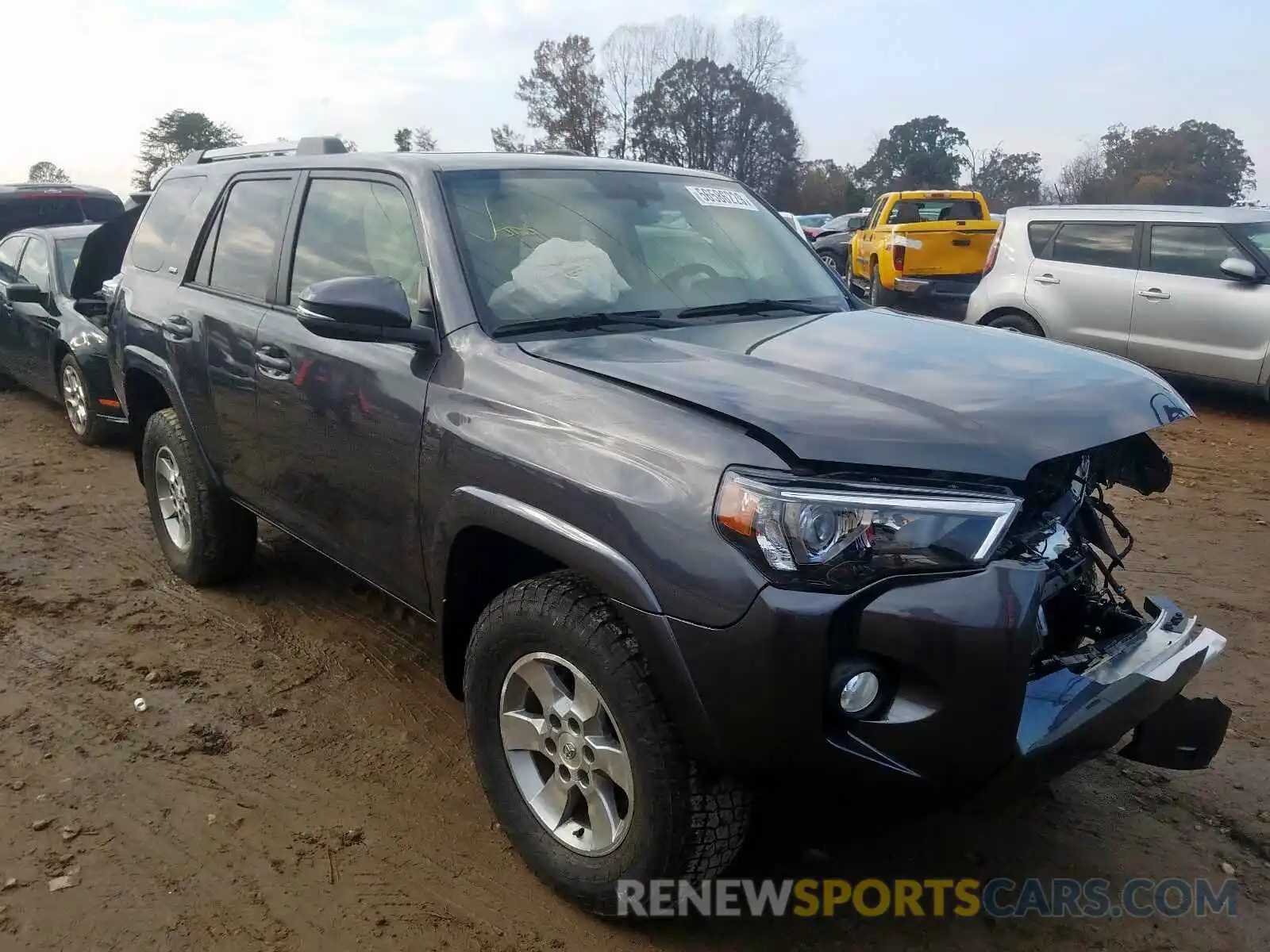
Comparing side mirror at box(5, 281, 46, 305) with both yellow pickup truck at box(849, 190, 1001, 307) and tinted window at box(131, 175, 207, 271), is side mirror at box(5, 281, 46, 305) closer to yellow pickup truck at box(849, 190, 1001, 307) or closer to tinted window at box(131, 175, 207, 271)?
tinted window at box(131, 175, 207, 271)

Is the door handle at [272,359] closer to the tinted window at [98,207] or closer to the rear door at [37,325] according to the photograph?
the rear door at [37,325]

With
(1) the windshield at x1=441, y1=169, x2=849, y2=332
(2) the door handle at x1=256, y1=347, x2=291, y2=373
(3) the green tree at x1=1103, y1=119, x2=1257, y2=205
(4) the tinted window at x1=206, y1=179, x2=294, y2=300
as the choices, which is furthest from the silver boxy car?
(3) the green tree at x1=1103, y1=119, x2=1257, y2=205

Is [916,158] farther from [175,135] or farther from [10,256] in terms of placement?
[10,256]

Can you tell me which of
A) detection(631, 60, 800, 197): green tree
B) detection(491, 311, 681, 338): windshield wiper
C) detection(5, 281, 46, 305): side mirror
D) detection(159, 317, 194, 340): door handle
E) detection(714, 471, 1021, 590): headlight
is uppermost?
detection(631, 60, 800, 197): green tree

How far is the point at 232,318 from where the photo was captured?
12.7ft

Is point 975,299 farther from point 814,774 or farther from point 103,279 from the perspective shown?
point 814,774

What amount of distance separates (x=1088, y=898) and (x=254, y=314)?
128 inches

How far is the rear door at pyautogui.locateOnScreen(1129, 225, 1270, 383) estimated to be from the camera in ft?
26.6

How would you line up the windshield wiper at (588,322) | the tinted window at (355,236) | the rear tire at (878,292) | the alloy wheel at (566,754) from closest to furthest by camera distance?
the alloy wheel at (566,754)
the windshield wiper at (588,322)
the tinted window at (355,236)
the rear tire at (878,292)

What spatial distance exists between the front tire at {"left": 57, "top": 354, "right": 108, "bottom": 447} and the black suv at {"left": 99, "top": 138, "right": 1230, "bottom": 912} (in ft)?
13.3

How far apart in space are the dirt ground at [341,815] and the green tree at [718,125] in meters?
54.4

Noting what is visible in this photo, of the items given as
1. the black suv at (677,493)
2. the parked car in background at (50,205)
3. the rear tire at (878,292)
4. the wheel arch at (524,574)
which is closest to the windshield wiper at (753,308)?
the black suv at (677,493)

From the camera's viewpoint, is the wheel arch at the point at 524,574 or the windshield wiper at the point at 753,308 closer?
the wheel arch at the point at 524,574

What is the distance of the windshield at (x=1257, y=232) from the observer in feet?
27.2
